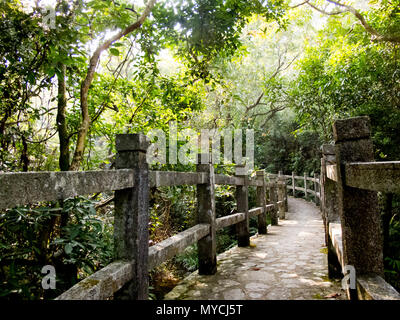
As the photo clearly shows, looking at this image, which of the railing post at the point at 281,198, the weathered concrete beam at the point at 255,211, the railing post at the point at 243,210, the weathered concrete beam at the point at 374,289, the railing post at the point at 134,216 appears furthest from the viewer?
the railing post at the point at 281,198

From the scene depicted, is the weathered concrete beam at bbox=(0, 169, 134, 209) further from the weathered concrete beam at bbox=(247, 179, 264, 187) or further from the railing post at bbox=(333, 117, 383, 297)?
the weathered concrete beam at bbox=(247, 179, 264, 187)

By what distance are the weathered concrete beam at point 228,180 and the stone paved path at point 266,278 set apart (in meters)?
1.07

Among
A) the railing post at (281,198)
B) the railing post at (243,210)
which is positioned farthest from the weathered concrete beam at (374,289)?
the railing post at (281,198)

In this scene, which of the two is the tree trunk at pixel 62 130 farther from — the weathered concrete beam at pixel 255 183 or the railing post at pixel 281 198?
the railing post at pixel 281 198

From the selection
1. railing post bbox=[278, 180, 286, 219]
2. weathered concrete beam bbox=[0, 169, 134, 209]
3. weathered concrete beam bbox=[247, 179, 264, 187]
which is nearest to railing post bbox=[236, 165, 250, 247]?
weathered concrete beam bbox=[247, 179, 264, 187]

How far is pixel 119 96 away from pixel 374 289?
A: 425 centimetres

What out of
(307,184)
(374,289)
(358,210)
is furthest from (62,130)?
(307,184)

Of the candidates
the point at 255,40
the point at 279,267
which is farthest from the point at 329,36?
the point at 279,267

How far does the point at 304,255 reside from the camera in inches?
156

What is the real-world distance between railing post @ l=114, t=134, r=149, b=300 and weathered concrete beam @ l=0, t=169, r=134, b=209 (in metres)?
0.25

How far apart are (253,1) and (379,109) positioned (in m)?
3.44

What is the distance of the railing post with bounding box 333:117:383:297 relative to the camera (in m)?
1.57

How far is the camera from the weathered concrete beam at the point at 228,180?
359 cm
